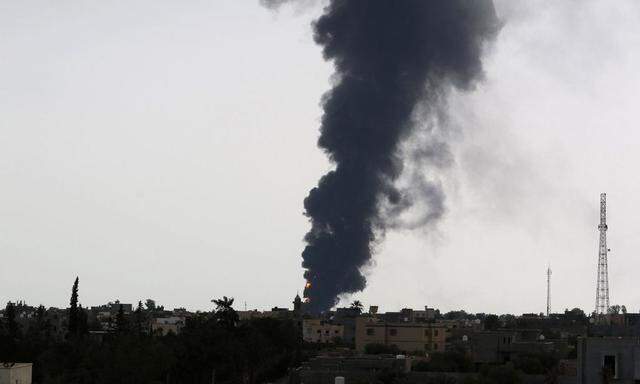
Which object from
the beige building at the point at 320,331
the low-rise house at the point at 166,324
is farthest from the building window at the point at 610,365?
the low-rise house at the point at 166,324

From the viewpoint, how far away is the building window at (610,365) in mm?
43156

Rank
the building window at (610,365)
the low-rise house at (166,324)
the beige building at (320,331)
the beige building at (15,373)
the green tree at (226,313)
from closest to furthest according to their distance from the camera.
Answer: the building window at (610,365)
the beige building at (15,373)
the green tree at (226,313)
the beige building at (320,331)
the low-rise house at (166,324)

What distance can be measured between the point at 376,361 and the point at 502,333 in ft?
Result: 57.5

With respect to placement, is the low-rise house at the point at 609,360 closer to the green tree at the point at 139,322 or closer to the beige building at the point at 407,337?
the green tree at the point at 139,322

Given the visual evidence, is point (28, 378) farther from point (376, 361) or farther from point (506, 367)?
point (506, 367)

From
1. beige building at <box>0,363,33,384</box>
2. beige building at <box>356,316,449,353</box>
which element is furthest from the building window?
beige building at <box>356,316,449,353</box>

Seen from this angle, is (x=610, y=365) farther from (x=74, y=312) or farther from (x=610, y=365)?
(x=74, y=312)

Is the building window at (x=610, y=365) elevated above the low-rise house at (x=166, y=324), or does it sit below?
below

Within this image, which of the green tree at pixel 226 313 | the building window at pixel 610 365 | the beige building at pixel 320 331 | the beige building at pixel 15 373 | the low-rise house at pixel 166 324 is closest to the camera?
the building window at pixel 610 365

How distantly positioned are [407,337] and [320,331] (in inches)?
843

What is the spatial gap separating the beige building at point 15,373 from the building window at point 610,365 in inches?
1228

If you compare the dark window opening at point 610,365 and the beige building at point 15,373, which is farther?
the beige building at point 15,373

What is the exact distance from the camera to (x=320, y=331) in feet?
400

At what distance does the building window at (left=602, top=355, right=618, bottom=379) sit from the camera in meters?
43.2
